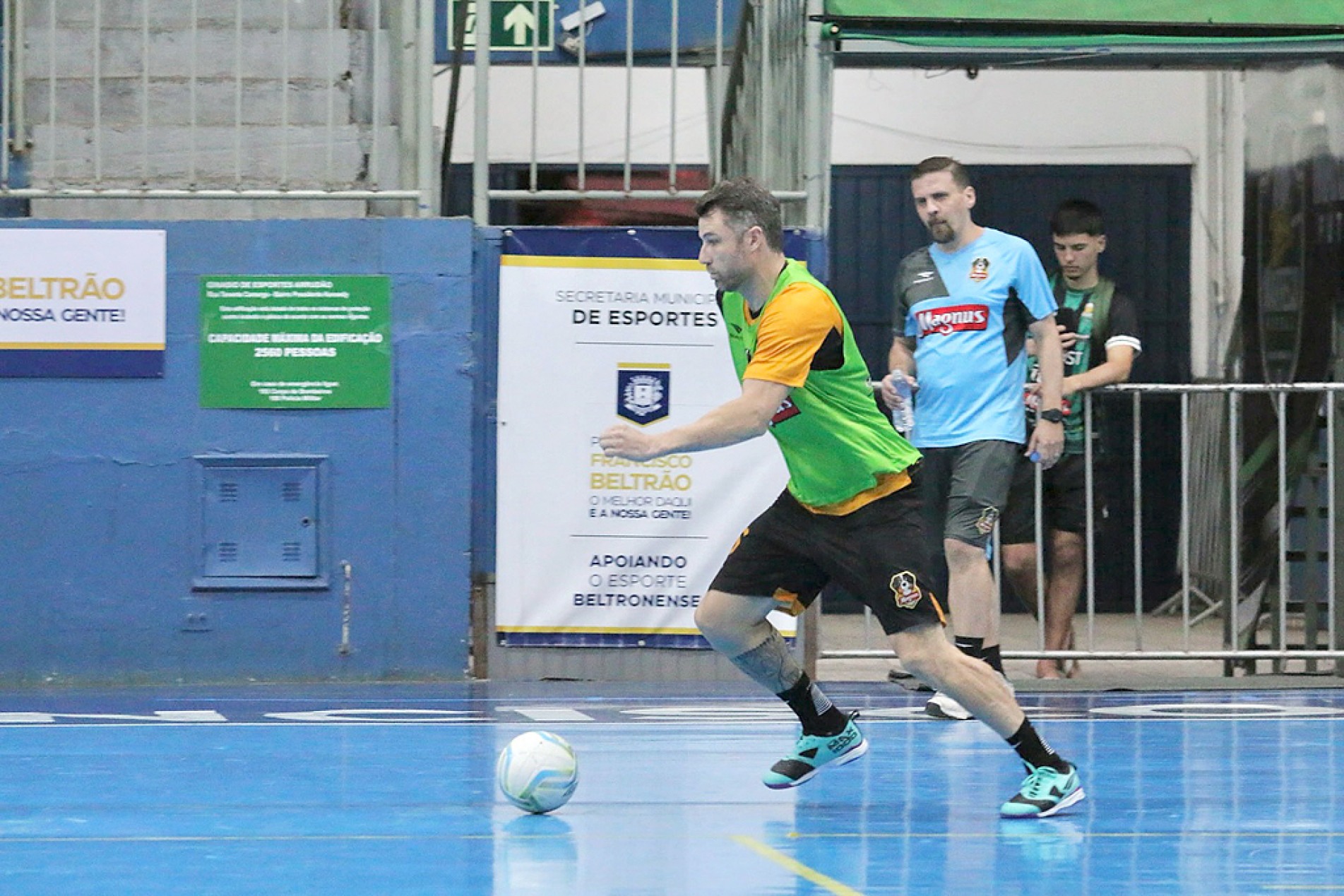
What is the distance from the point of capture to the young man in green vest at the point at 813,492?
608 cm

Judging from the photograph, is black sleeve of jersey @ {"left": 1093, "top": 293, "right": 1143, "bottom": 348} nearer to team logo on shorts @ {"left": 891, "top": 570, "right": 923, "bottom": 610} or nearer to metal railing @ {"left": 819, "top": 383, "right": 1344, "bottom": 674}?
metal railing @ {"left": 819, "top": 383, "right": 1344, "bottom": 674}

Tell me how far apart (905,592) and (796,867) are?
3.74 feet

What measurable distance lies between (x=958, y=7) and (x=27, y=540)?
524 cm

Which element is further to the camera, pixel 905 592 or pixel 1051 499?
pixel 1051 499

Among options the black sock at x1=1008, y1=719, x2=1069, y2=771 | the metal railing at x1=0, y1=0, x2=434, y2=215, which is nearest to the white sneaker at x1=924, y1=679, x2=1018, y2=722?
the black sock at x1=1008, y1=719, x2=1069, y2=771

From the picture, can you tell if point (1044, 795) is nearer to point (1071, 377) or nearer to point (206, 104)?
point (1071, 377)

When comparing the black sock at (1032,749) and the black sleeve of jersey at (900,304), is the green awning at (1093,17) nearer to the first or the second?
the black sleeve of jersey at (900,304)

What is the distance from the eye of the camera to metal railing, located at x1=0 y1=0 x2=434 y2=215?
1008 centimetres

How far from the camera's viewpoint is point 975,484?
8.45 m

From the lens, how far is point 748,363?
245 inches

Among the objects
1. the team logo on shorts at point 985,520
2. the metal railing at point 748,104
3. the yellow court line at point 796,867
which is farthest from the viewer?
the metal railing at point 748,104

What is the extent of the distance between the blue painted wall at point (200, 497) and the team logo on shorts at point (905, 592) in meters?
4.07

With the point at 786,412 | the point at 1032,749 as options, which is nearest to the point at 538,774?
the point at 786,412

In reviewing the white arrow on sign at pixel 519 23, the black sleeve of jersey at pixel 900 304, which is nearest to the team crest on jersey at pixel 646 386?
the black sleeve of jersey at pixel 900 304
